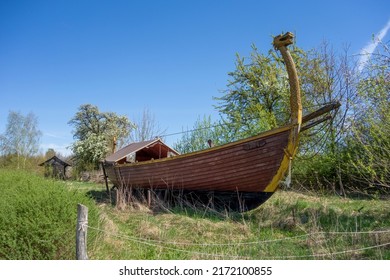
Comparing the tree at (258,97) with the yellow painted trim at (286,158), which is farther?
the tree at (258,97)

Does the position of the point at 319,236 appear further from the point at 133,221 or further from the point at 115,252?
the point at 133,221

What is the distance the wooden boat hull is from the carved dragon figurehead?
200 centimetres

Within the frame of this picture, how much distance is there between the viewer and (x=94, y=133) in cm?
2777

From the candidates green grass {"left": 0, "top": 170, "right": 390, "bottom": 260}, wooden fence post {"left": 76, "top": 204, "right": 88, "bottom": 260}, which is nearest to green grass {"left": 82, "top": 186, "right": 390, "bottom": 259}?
green grass {"left": 0, "top": 170, "right": 390, "bottom": 260}

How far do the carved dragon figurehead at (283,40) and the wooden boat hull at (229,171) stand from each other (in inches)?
78.8

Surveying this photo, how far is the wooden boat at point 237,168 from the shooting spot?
6.95 m

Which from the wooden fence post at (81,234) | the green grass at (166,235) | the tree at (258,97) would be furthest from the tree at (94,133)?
the wooden fence post at (81,234)

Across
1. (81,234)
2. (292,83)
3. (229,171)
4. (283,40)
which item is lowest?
(81,234)

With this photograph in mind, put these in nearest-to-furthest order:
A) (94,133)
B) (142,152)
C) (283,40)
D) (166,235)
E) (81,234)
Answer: (81,234) → (166,235) → (283,40) → (142,152) → (94,133)

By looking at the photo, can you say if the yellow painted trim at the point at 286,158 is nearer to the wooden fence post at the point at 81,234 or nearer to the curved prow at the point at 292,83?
the curved prow at the point at 292,83

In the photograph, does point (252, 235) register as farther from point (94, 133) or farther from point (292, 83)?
point (94, 133)

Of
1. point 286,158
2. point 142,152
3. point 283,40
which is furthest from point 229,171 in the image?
point 142,152

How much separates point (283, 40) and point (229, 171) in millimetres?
3367

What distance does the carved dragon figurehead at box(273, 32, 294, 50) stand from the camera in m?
7.03
